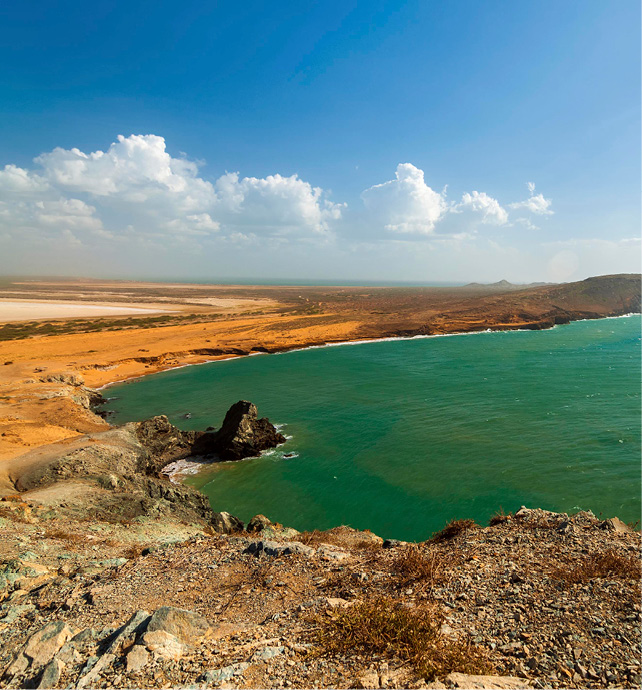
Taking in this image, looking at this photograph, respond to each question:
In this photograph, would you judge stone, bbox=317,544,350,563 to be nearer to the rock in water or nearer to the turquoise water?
the turquoise water

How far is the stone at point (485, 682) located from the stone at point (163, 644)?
4.44 meters

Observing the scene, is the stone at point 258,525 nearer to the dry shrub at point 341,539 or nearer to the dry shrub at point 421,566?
the dry shrub at point 341,539

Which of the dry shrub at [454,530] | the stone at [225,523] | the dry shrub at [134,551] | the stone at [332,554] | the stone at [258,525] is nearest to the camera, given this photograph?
the stone at [332,554]

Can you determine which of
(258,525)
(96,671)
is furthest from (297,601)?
(258,525)

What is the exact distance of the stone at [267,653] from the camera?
6.09 meters

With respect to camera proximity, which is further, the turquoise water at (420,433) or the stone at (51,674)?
the turquoise water at (420,433)

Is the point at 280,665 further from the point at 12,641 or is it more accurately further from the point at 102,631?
the point at 12,641

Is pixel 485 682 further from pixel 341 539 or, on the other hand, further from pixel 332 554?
pixel 341 539

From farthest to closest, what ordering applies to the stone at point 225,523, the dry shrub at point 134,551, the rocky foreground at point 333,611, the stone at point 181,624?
the stone at point 225,523 → the dry shrub at point 134,551 → the stone at point 181,624 → the rocky foreground at point 333,611

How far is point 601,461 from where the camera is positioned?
71.1ft

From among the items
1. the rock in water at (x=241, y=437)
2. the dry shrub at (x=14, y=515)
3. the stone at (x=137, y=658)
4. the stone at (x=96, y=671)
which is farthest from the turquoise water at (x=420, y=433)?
the stone at (x=96, y=671)

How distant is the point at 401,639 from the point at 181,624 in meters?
4.05

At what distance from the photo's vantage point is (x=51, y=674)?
5816mm

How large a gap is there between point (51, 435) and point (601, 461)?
3470 cm
